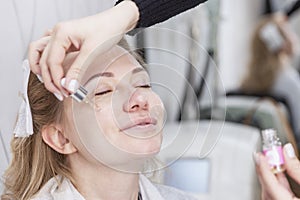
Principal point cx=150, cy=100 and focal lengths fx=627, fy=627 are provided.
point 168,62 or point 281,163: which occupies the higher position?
point 168,62

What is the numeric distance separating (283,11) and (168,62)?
298 centimetres

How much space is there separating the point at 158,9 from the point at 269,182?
0.30 metres

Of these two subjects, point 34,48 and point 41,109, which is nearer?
point 34,48

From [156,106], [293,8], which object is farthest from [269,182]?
[293,8]

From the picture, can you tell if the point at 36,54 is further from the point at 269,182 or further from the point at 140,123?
the point at 269,182

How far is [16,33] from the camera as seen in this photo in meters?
0.94

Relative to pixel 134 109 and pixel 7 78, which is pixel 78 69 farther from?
pixel 7 78

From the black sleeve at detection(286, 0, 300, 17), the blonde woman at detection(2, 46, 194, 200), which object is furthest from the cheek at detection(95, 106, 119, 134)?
the black sleeve at detection(286, 0, 300, 17)

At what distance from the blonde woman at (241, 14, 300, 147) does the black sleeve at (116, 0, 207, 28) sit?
2.20m

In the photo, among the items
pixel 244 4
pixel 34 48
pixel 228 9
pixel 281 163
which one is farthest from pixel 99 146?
pixel 244 4

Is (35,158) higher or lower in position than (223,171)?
higher

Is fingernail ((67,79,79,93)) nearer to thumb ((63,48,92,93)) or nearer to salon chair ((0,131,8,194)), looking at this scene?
thumb ((63,48,92,93))

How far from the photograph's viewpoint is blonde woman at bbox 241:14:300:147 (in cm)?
310

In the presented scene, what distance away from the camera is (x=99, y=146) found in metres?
0.81
